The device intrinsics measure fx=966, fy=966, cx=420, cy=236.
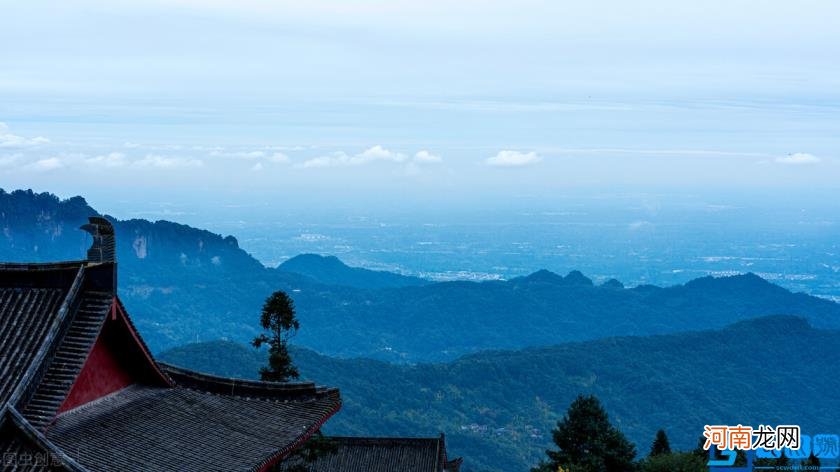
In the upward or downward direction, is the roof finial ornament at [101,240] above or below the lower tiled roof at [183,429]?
above

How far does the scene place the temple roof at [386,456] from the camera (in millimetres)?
39719

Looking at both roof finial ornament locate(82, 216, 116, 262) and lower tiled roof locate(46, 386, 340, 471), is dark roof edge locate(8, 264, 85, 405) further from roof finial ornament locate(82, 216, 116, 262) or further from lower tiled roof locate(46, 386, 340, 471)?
lower tiled roof locate(46, 386, 340, 471)

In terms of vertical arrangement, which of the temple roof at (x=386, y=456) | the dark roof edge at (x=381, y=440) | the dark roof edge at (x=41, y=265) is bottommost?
the temple roof at (x=386, y=456)

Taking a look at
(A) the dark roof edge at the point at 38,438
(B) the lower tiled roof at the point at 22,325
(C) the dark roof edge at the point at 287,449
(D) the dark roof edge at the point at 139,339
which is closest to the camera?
(A) the dark roof edge at the point at 38,438

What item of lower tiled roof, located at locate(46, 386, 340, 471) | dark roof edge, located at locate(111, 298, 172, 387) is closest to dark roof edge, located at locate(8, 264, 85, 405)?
dark roof edge, located at locate(111, 298, 172, 387)

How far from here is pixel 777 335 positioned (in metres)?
166

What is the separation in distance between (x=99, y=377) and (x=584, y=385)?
122638mm

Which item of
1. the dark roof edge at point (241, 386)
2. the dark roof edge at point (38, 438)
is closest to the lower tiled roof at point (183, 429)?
the dark roof edge at point (241, 386)

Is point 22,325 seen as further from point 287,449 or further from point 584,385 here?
point 584,385

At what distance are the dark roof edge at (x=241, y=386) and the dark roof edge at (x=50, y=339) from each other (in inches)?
130

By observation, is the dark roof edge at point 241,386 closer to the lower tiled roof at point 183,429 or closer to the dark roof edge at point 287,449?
the lower tiled roof at point 183,429

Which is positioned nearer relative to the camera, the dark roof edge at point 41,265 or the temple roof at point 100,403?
the temple roof at point 100,403

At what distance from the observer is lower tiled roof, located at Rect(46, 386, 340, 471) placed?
1302 cm

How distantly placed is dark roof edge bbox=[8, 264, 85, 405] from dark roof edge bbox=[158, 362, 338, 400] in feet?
10.8
